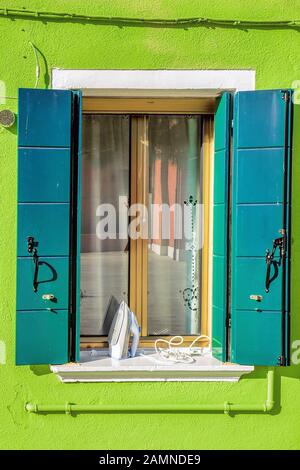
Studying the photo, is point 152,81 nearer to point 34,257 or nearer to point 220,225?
point 220,225

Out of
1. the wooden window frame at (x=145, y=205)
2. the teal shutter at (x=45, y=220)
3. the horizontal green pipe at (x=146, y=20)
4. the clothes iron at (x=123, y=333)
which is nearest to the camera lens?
the teal shutter at (x=45, y=220)

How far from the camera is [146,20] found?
491cm

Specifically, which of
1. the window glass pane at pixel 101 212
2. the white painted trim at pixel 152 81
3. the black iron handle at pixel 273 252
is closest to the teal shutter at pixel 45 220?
the white painted trim at pixel 152 81

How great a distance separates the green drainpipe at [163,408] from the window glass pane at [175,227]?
2.01 ft

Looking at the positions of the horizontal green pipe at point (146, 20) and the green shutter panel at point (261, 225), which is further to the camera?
the horizontal green pipe at point (146, 20)

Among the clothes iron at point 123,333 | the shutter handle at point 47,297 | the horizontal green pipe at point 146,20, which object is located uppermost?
the horizontal green pipe at point 146,20

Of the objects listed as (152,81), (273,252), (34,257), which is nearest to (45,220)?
(34,257)

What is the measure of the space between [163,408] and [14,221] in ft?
5.57

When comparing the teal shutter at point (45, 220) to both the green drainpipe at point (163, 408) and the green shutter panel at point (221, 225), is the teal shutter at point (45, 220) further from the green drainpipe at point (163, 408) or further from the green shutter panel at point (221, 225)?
the green shutter panel at point (221, 225)

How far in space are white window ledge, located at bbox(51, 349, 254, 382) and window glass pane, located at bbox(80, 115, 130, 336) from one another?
1.44 ft

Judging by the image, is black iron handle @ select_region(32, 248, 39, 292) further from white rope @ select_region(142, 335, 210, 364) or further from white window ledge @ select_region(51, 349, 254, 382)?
white rope @ select_region(142, 335, 210, 364)

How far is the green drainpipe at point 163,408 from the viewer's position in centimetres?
497

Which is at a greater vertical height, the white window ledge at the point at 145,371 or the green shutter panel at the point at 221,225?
the green shutter panel at the point at 221,225
